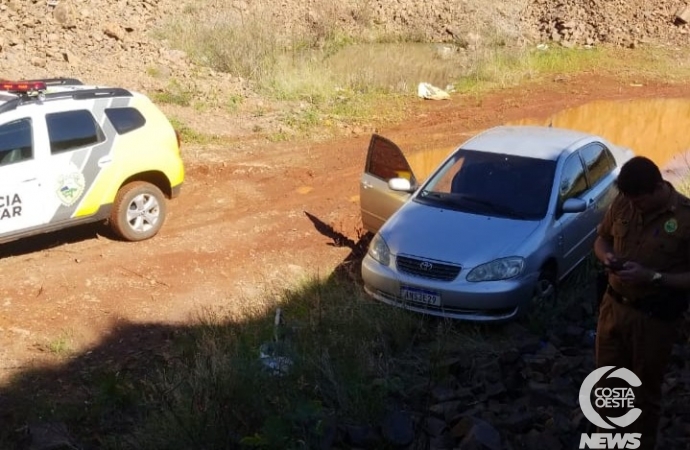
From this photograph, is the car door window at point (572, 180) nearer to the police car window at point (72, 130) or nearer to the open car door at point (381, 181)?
the open car door at point (381, 181)

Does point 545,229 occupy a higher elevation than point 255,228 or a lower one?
higher

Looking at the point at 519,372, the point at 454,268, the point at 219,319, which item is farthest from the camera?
the point at 219,319

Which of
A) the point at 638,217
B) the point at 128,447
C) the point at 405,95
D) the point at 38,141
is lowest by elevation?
the point at 405,95

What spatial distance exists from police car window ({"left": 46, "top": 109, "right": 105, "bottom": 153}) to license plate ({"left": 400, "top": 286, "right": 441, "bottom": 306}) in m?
4.38

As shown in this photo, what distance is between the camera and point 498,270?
297 inches

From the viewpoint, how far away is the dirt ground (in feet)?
29.2

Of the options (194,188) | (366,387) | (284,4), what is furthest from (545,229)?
(284,4)

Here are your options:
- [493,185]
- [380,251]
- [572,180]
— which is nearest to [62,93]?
[380,251]

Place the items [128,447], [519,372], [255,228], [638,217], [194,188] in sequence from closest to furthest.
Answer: [638,217] → [128,447] → [519,372] → [255,228] → [194,188]

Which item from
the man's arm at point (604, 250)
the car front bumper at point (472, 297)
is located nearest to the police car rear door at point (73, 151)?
the car front bumper at point (472, 297)

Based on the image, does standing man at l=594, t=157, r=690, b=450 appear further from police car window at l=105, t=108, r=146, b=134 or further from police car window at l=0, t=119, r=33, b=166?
police car window at l=105, t=108, r=146, b=134

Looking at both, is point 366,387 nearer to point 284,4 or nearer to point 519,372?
point 519,372

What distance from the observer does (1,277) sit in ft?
31.1

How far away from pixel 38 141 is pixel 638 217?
22.5 ft
